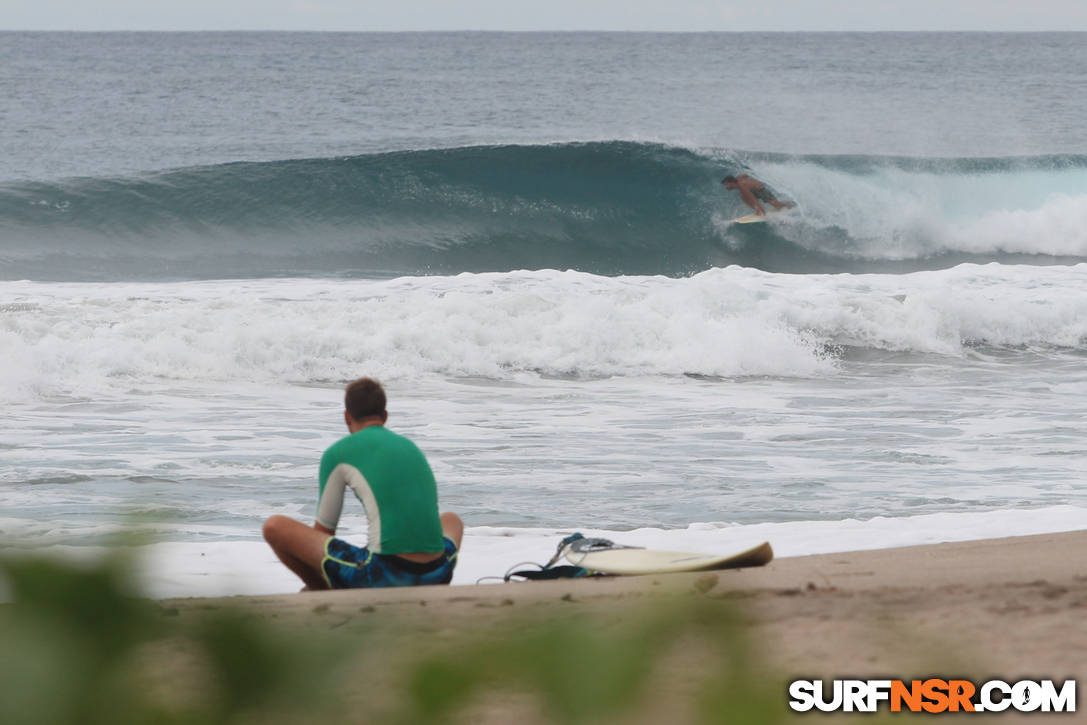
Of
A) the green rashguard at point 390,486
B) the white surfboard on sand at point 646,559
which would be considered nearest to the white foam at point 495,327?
the green rashguard at point 390,486

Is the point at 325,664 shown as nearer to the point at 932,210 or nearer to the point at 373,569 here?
the point at 373,569

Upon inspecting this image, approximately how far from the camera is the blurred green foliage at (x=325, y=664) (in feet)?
1.53

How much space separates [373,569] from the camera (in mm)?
4516

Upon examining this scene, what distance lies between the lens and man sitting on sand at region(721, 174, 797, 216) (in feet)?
72.6

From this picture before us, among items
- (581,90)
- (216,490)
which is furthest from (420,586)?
(581,90)

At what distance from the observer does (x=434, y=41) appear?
88938 millimetres

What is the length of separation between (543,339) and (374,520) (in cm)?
768

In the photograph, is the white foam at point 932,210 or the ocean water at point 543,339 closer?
the ocean water at point 543,339

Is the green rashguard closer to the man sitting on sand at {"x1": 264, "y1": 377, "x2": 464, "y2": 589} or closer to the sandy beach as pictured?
the man sitting on sand at {"x1": 264, "y1": 377, "x2": 464, "y2": 589}

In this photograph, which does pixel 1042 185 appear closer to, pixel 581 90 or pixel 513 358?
pixel 513 358

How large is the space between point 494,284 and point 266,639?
13.4 metres

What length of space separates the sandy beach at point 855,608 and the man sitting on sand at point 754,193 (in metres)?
17.0

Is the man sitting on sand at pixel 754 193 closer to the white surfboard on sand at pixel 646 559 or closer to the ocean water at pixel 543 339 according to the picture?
the ocean water at pixel 543 339

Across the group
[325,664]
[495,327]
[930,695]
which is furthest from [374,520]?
[495,327]
